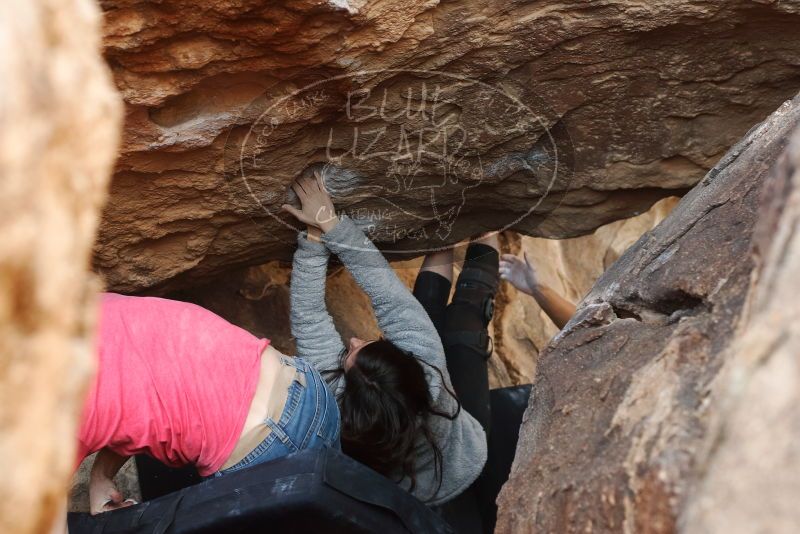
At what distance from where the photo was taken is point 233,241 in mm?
2039

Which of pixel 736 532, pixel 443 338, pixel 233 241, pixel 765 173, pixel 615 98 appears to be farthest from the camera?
pixel 443 338

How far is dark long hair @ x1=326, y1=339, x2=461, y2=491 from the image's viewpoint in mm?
1762

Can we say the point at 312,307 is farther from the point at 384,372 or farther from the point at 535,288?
the point at 535,288

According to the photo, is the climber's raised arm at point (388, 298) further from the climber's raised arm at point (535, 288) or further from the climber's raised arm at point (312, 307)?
the climber's raised arm at point (535, 288)

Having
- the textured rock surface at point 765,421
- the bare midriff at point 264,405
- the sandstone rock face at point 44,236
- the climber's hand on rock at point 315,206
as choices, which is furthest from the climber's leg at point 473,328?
the sandstone rock face at point 44,236

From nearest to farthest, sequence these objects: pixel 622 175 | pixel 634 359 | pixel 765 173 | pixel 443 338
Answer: pixel 634 359 < pixel 765 173 < pixel 622 175 < pixel 443 338

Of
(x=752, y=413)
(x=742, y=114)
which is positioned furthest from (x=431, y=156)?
(x=752, y=413)

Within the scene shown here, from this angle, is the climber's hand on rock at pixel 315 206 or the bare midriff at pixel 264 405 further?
the climber's hand on rock at pixel 315 206

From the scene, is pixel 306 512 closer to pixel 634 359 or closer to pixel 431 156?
pixel 634 359

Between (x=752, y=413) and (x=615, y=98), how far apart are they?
1.39 meters

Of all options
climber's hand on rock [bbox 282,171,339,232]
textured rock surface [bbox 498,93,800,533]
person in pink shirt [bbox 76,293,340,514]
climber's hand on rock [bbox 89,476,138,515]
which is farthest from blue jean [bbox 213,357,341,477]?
textured rock surface [bbox 498,93,800,533]

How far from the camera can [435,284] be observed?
7.95 ft
